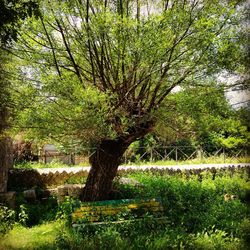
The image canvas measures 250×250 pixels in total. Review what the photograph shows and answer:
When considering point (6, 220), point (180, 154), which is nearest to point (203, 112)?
point (6, 220)

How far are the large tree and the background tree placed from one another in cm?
30

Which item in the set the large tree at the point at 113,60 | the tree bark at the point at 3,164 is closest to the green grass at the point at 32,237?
the large tree at the point at 113,60

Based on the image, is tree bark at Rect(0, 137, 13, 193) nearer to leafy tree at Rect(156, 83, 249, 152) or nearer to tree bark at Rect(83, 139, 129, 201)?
tree bark at Rect(83, 139, 129, 201)

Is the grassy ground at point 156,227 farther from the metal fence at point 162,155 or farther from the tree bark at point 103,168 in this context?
the metal fence at point 162,155

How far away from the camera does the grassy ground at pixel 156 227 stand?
4871 mm

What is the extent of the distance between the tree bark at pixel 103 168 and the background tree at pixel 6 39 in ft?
6.11

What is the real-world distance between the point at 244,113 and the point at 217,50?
116cm

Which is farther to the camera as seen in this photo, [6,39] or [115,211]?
[115,211]

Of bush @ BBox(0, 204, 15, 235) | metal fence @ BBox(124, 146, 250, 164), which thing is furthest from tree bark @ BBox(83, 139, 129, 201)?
metal fence @ BBox(124, 146, 250, 164)

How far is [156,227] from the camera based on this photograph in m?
5.65

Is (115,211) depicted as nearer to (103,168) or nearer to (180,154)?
(103,168)

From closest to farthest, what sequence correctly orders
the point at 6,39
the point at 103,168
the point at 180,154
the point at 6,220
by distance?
the point at 6,39
the point at 6,220
the point at 103,168
the point at 180,154

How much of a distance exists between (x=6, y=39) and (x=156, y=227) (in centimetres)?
380

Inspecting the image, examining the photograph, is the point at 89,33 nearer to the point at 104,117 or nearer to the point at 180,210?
the point at 104,117
